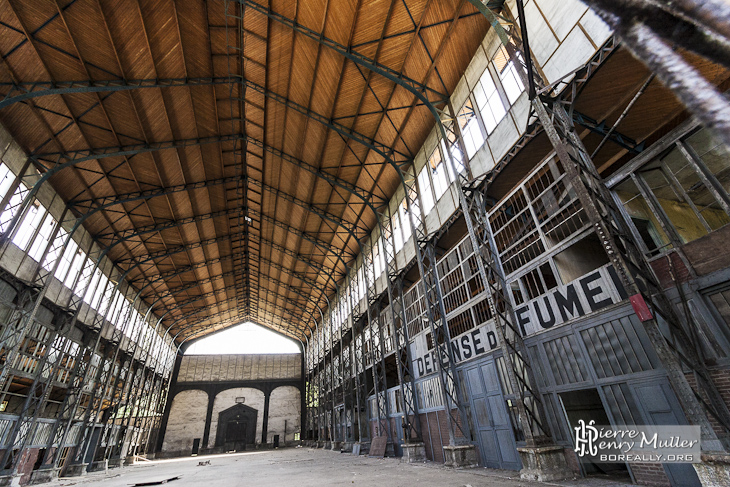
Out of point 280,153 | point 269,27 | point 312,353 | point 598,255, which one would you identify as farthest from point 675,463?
point 312,353

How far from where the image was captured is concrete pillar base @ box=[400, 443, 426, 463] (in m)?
17.8

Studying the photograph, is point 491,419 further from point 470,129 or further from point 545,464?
point 470,129

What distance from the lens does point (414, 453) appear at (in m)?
18.0

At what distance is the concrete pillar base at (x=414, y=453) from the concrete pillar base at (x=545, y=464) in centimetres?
896

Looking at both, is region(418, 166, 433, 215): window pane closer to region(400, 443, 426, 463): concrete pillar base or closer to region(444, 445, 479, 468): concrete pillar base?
region(444, 445, 479, 468): concrete pillar base

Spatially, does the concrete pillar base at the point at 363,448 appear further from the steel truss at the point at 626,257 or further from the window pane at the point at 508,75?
the window pane at the point at 508,75

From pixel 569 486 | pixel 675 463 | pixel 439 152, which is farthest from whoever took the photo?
pixel 439 152

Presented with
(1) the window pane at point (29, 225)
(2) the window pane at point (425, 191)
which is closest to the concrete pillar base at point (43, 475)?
(1) the window pane at point (29, 225)

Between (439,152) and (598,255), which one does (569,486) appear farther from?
(439,152)

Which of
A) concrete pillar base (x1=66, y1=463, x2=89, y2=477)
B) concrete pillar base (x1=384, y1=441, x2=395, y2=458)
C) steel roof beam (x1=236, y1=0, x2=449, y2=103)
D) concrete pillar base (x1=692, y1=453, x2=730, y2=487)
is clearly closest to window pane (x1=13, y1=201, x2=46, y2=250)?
steel roof beam (x1=236, y1=0, x2=449, y2=103)

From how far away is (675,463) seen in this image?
753 centimetres

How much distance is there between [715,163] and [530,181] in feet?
15.0

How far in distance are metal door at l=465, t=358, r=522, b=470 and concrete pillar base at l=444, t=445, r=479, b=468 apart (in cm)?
37

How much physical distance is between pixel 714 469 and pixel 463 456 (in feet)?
30.2
